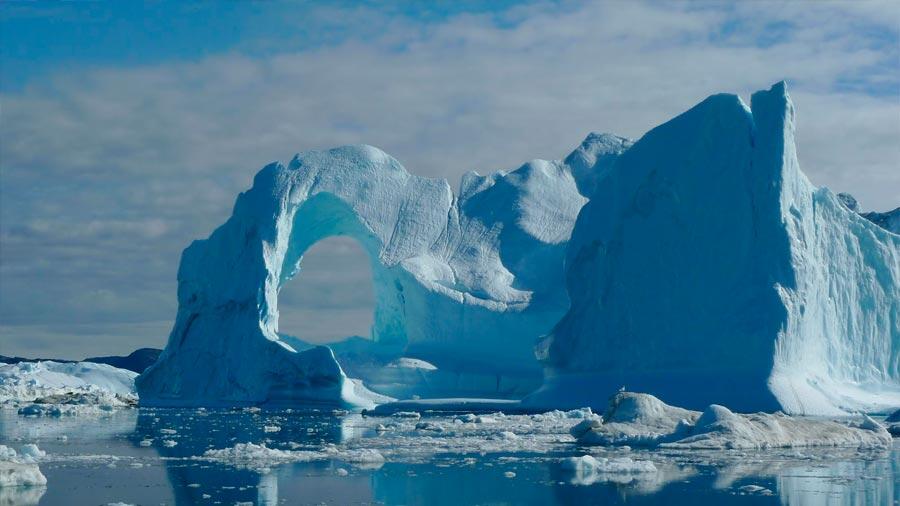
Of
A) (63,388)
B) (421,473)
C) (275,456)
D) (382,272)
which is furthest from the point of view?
(63,388)

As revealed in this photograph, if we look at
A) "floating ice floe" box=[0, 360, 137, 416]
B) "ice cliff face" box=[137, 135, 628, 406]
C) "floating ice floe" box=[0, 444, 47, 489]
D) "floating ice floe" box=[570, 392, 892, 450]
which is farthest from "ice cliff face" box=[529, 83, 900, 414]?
"floating ice floe" box=[0, 444, 47, 489]

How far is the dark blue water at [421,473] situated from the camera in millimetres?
9109

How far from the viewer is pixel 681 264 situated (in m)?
20.5

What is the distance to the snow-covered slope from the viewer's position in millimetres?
25109

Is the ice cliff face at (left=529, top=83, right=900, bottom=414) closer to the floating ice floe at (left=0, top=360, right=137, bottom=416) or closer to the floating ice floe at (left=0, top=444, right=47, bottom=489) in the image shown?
the floating ice floe at (left=0, top=360, right=137, bottom=416)

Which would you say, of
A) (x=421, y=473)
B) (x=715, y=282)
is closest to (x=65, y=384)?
(x=715, y=282)

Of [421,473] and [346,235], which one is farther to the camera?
[346,235]

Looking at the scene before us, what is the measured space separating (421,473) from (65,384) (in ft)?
74.0

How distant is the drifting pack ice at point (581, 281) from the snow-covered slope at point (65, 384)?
52.9 inches

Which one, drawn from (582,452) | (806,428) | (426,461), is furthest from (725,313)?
(426,461)

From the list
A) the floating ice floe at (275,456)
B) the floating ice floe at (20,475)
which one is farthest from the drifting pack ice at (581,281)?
the floating ice floe at (20,475)

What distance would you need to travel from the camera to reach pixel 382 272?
90.3ft

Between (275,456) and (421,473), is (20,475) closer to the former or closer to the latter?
(275,456)

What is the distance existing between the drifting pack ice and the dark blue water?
200 inches
